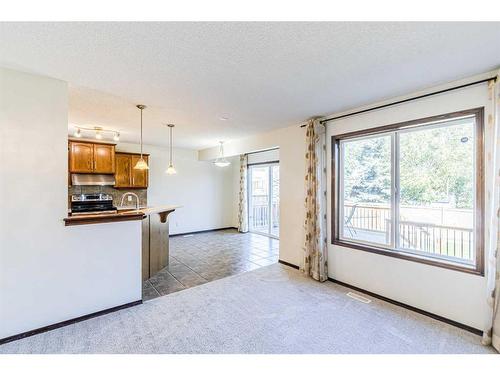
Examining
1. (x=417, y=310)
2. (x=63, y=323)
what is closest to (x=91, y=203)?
(x=63, y=323)

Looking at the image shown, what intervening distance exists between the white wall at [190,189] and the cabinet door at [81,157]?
86 centimetres

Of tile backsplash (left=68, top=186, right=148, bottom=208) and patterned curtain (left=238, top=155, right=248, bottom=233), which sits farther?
patterned curtain (left=238, top=155, right=248, bottom=233)

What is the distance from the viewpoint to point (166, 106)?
319cm

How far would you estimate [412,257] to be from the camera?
2.70m

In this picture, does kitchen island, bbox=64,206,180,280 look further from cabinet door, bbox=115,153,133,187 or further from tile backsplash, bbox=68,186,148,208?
tile backsplash, bbox=68,186,148,208

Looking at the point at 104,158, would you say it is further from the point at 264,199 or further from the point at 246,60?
the point at 246,60

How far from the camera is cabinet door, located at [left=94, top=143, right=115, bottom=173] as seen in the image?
5.09 metres

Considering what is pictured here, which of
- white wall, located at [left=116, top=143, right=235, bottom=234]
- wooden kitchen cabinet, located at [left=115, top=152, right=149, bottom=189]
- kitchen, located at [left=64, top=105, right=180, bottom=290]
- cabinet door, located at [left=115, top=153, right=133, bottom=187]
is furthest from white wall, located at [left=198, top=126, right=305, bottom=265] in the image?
cabinet door, located at [left=115, top=153, right=133, bottom=187]

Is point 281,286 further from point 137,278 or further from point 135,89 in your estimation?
point 135,89

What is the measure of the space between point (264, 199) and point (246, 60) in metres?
5.32

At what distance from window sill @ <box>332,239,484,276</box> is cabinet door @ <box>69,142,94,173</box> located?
518 cm

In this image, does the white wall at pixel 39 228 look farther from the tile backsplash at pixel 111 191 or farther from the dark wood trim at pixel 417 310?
the tile backsplash at pixel 111 191
